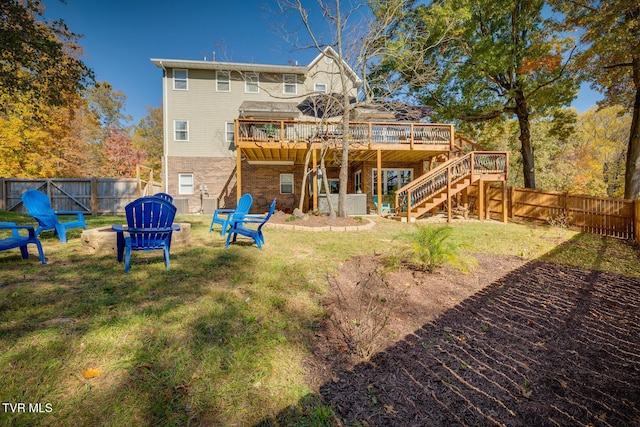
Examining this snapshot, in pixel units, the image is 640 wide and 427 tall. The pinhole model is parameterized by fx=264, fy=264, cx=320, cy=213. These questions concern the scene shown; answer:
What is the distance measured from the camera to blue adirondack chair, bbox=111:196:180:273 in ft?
12.5

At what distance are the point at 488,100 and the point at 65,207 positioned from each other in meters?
23.4

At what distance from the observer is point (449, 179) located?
37.1 ft

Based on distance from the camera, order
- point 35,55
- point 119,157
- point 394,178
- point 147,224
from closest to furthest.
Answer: point 147,224
point 35,55
point 394,178
point 119,157

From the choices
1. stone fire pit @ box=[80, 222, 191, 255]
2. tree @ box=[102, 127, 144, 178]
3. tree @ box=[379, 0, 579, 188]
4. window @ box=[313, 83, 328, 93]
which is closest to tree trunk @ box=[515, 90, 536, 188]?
tree @ box=[379, 0, 579, 188]

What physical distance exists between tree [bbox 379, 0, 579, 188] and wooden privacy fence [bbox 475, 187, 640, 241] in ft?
7.58

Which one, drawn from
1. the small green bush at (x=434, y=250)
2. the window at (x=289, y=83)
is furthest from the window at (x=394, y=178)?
the small green bush at (x=434, y=250)

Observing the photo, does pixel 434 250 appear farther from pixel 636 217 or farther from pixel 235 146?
pixel 235 146

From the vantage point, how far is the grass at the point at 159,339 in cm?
167

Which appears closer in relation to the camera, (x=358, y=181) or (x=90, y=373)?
(x=90, y=373)

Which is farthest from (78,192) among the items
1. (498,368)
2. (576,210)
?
(576,210)

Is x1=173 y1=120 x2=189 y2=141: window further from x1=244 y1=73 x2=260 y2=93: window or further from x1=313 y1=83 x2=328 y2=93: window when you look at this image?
x1=313 y1=83 x2=328 y2=93: window

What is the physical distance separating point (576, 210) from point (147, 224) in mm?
14595

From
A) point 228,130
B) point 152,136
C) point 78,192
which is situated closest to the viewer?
point 78,192

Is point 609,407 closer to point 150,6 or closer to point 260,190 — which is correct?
point 260,190
